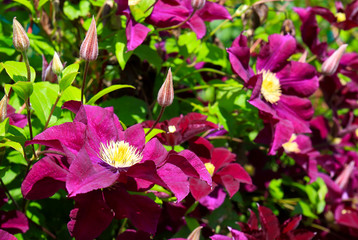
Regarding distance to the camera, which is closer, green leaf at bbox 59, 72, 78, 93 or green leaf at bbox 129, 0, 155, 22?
green leaf at bbox 59, 72, 78, 93

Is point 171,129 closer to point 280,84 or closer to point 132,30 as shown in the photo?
point 132,30

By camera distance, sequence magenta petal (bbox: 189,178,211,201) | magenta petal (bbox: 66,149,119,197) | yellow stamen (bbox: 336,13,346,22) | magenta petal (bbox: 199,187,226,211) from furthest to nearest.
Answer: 1. yellow stamen (bbox: 336,13,346,22)
2. magenta petal (bbox: 199,187,226,211)
3. magenta petal (bbox: 189,178,211,201)
4. magenta petal (bbox: 66,149,119,197)

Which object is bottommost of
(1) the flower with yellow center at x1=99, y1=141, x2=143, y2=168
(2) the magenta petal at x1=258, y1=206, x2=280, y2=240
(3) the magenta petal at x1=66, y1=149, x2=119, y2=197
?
(2) the magenta petal at x1=258, y1=206, x2=280, y2=240

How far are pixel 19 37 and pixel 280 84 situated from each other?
601 millimetres

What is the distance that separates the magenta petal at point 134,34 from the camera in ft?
2.48

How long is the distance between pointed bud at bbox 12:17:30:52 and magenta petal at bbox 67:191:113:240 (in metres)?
0.25

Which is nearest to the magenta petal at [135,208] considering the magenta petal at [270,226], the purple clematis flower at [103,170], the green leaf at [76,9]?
the purple clematis flower at [103,170]

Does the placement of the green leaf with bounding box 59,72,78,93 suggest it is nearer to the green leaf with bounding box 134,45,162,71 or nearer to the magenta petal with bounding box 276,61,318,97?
the green leaf with bounding box 134,45,162,71

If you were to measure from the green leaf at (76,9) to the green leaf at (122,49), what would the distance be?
147 mm

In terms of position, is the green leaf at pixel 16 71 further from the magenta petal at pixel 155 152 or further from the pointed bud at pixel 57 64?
the magenta petal at pixel 155 152

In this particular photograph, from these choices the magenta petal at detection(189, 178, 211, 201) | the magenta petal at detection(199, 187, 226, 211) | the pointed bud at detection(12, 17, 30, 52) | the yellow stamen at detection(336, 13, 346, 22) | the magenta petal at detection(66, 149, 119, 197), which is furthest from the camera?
the yellow stamen at detection(336, 13, 346, 22)

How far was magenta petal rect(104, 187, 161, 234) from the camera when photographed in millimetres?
601

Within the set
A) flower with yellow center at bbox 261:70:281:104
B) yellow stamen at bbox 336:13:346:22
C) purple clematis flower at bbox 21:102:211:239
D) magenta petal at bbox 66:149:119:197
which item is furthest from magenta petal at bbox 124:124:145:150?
yellow stamen at bbox 336:13:346:22

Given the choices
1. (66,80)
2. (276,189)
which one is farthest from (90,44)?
(276,189)
